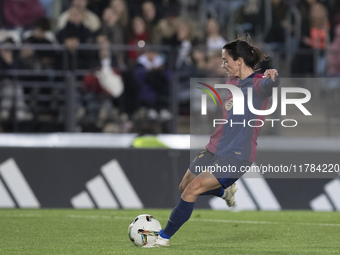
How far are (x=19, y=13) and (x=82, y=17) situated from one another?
1.28m

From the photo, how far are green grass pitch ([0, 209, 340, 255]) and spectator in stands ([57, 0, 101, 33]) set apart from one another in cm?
398

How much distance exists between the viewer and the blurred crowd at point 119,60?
10.8 m

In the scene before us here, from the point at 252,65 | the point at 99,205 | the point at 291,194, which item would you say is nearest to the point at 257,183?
the point at 291,194

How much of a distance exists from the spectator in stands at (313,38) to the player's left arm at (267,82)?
17.4 ft

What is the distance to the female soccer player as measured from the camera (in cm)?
599

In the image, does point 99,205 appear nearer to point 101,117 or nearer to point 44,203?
point 44,203

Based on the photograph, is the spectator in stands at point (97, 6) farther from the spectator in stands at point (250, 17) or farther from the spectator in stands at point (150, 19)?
the spectator in stands at point (250, 17)

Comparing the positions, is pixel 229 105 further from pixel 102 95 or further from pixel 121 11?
pixel 121 11

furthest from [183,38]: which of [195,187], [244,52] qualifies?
[195,187]

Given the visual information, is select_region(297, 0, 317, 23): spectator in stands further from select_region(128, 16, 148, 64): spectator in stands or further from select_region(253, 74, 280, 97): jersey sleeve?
select_region(253, 74, 280, 97): jersey sleeve

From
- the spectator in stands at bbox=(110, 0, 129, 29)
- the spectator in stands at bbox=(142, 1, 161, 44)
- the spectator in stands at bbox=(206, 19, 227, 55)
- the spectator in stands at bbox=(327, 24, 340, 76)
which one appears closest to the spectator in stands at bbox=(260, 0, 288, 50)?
the spectator in stands at bbox=(206, 19, 227, 55)

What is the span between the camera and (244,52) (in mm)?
6125

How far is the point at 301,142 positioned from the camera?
33.4 feet

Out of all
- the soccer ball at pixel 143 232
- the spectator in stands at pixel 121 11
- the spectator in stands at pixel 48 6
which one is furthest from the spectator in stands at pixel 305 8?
the soccer ball at pixel 143 232
